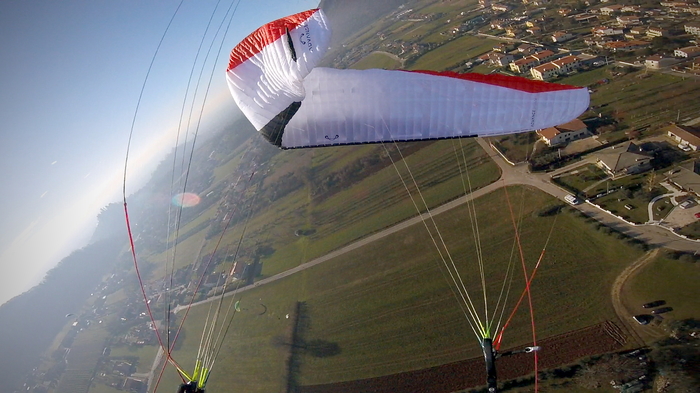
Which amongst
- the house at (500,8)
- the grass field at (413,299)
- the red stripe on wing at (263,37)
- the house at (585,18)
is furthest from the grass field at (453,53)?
the red stripe on wing at (263,37)

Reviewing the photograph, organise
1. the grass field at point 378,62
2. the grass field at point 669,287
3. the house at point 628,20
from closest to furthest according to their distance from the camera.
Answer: the grass field at point 669,287 → the house at point 628,20 → the grass field at point 378,62

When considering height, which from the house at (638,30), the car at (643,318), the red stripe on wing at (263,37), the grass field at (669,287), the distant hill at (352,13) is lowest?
the car at (643,318)

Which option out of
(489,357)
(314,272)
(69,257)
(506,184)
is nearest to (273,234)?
(314,272)

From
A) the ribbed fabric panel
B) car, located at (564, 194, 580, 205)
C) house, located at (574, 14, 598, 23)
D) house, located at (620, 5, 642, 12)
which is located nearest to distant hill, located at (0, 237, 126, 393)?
the ribbed fabric panel

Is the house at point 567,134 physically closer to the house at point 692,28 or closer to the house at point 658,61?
the house at point 658,61

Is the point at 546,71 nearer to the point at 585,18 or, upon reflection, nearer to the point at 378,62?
the point at 585,18
